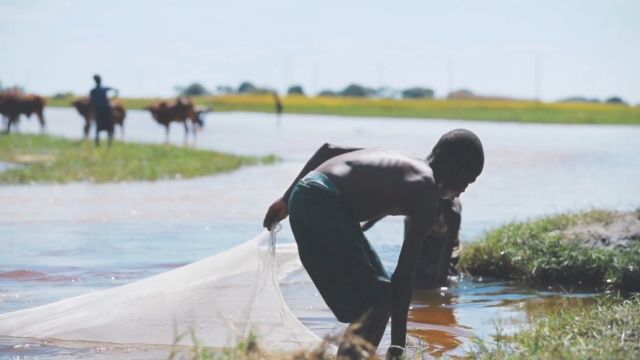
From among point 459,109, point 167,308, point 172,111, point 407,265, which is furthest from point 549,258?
point 459,109

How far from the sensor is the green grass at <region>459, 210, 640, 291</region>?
8281mm

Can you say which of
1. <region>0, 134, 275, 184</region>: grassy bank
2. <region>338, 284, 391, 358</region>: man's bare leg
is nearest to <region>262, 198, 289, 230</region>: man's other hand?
<region>338, 284, 391, 358</region>: man's bare leg

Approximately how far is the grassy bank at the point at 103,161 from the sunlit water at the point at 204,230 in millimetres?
621

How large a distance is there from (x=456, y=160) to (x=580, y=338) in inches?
38.1

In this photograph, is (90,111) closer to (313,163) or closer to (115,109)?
(115,109)

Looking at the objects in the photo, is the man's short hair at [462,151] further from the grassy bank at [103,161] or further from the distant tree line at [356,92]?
the distant tree line at [356,92]

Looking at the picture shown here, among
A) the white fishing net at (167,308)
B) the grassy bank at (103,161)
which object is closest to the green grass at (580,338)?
the white fishing net at (167,308)

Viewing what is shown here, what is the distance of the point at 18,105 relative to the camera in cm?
3459

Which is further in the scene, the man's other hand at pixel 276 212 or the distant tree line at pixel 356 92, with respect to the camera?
the distant tree line at pixel 356 92

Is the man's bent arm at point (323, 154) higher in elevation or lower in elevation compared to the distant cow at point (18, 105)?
higher

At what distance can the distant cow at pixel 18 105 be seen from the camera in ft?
112

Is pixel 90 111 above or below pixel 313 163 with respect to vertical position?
below

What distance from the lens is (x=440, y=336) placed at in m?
7.04

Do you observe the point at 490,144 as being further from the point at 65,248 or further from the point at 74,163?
the point at 65,248
